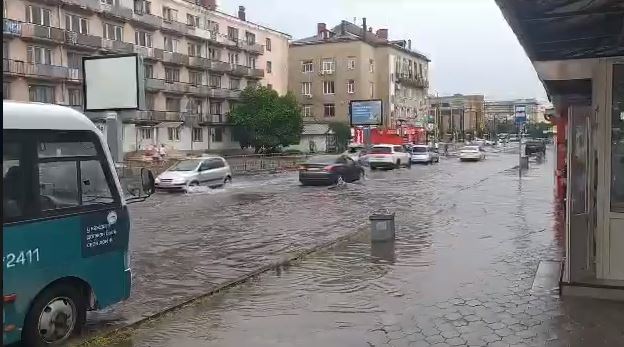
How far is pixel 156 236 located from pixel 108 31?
41.7m

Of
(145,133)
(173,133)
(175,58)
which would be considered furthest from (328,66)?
(145,133)

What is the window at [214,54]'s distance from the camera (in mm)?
63875

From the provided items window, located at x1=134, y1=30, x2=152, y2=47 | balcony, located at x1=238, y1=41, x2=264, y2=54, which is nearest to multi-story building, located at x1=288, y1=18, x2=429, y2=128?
balcony, located at x1=238, y1=41, x2=264, y2=54

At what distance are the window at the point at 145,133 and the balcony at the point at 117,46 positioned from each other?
6.90m

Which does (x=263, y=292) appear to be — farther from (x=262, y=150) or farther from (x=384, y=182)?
(x=262, y=150)

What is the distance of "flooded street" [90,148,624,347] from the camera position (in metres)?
6.09

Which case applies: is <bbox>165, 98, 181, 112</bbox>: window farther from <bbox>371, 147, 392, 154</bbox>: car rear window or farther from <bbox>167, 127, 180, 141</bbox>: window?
<bbox>371, 147, 392, 154</bbox>: car rear window

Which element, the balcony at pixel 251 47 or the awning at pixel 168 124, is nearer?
the awning at pixel 168 124

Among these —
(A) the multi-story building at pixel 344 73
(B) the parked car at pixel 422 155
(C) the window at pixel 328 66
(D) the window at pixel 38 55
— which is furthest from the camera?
(C) the window at pixel 328 66

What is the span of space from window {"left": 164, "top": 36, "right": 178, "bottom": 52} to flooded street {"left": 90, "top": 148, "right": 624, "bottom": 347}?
42646 mm

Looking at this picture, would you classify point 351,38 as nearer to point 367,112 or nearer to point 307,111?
point 307,111

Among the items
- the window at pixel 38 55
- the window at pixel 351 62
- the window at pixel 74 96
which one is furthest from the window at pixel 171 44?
the window at pixel 351 62

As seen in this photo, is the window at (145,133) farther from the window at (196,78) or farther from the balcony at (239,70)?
the balcony at (239,70)

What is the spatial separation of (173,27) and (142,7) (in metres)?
3.73
